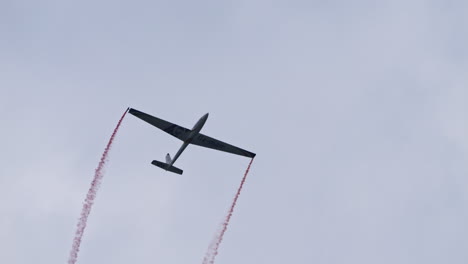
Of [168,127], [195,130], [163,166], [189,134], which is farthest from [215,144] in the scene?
[163,166]

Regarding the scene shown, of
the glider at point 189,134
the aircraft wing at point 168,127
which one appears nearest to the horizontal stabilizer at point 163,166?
the glider at point 189,134

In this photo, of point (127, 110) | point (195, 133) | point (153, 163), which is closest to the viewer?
point (127, 110)

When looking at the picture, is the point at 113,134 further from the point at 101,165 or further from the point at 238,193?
the point at 238,193

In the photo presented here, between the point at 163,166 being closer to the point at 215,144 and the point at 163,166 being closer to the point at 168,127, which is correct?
the point at 168,127

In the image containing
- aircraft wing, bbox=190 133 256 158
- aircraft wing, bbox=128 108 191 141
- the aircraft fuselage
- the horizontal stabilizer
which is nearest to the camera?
the aircraft fuselage

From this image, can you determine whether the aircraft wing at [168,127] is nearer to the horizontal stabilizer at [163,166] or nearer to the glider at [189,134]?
the glider at [189,134]

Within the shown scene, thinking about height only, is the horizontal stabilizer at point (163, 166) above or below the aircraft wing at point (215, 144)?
below

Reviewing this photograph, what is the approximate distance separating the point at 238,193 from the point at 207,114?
12.5 meters

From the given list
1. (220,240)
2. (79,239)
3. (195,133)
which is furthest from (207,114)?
(79,239)

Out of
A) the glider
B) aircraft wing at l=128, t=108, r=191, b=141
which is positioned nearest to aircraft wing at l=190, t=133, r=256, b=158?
the glider

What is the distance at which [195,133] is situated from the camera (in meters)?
108

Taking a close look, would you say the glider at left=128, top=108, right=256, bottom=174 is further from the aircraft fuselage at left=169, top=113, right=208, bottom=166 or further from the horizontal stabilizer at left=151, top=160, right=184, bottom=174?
the horizontal stabilizer at left=151, top=160, right=184, bottom=174

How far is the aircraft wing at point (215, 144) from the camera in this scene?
110000 mm

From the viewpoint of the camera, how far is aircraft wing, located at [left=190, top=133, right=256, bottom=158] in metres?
110
